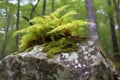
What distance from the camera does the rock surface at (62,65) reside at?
315 cm

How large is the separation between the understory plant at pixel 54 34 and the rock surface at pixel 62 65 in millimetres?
119

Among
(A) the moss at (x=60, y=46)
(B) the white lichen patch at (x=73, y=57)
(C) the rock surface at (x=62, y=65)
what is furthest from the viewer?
(A) the moss at (x=60, y=46)

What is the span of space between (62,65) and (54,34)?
0.66m

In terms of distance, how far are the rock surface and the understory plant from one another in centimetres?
12

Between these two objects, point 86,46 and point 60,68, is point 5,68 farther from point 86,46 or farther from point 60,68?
point 86,46

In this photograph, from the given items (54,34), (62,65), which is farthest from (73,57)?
(54,34)

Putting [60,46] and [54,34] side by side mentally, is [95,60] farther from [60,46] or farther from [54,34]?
[54,34]

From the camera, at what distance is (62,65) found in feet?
10.5

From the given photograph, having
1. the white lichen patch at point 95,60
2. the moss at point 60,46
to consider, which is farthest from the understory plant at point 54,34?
the white lichen patch at point 95,60

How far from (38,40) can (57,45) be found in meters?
0.46

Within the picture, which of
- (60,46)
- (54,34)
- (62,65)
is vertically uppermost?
(54,34)

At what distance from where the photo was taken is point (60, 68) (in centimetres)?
318

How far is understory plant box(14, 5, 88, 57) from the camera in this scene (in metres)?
3.46

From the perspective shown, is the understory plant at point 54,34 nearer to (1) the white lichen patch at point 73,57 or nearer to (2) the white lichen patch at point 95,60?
(1) the white lichen patch at point 73,57
